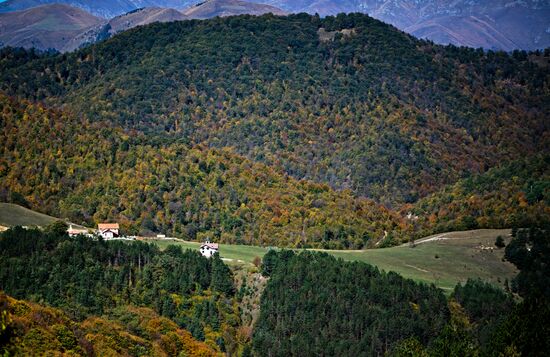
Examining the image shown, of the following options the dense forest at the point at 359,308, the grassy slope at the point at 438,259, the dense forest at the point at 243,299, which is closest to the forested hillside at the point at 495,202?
the grassy slope at the point at 438,259

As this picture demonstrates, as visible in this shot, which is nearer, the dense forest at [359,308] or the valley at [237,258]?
the valley at [237,258]

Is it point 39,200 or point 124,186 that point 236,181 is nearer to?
point 124,186

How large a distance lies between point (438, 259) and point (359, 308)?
2616 centimetres

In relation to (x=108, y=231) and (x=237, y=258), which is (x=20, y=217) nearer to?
(x=108, y=231)

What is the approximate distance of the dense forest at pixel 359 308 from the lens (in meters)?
99.8

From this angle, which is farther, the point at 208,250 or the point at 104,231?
the point at 104,231

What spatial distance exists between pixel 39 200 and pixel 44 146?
21383 millimetres

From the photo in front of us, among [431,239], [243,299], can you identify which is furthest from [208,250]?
[431,239]

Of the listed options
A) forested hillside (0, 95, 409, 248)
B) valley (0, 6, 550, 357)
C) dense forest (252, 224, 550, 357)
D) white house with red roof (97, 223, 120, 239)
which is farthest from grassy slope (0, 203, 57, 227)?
dense forest (252, 224, 550, 357)

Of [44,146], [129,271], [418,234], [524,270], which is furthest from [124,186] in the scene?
[524,270]

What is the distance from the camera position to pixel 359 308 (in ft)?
343

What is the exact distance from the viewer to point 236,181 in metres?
176

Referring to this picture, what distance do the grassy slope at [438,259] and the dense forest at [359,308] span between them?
195 inches

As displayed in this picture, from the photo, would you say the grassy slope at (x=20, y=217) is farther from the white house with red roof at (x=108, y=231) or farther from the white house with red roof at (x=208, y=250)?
the white house with red roof at (x=208, y=250)
